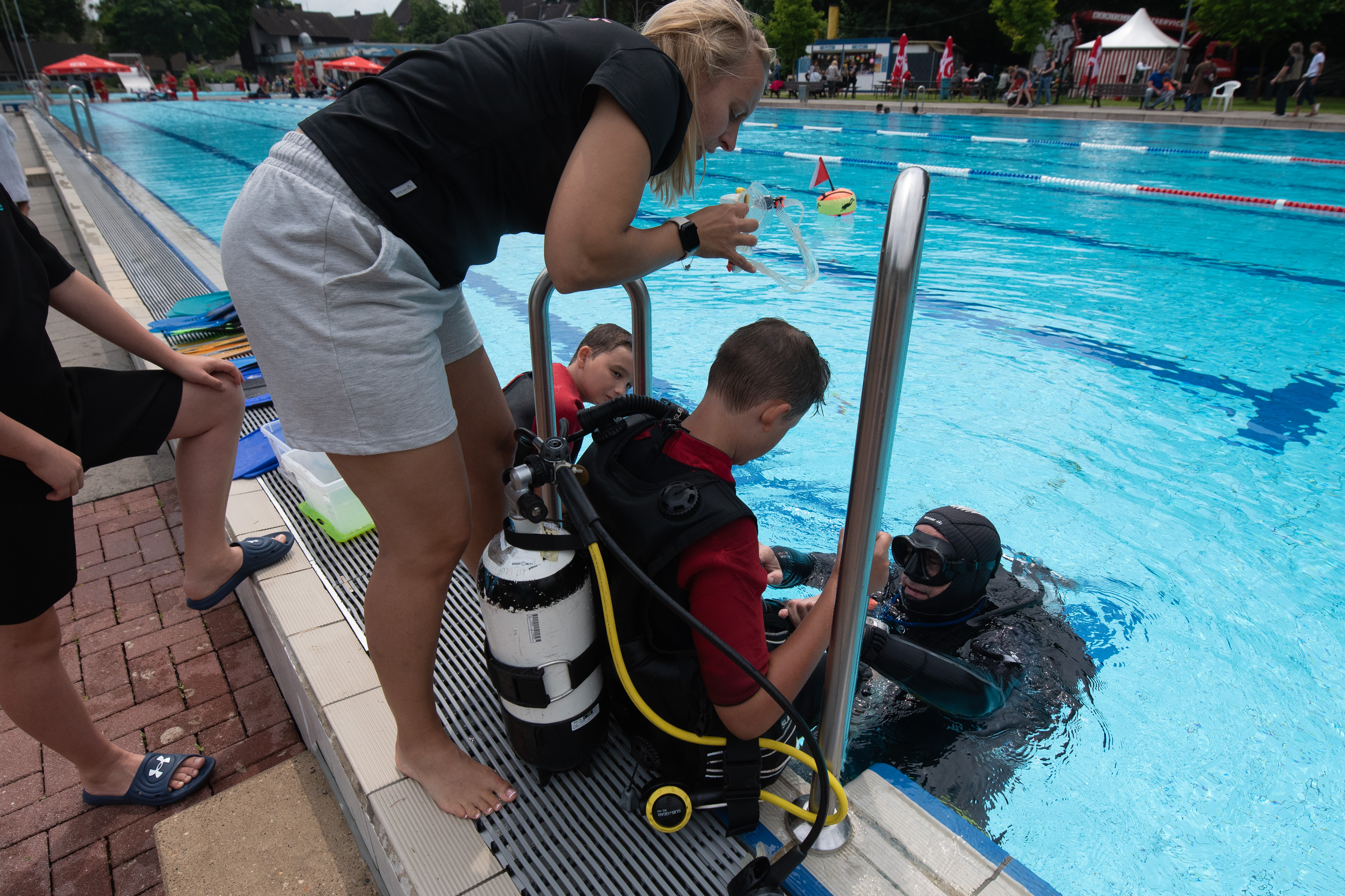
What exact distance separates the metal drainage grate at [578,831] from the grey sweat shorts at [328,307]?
33.3 inches

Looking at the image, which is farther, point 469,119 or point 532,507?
point 532,507

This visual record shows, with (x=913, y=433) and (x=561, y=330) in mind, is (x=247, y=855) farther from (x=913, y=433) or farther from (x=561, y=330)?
(x=561, y=330)

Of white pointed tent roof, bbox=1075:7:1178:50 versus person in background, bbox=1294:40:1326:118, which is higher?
white pointed tent roof, bbox=1075:7:1178:50

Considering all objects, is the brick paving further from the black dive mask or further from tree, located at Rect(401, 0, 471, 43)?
tree, located at Rect(401, 0, 471, 43)

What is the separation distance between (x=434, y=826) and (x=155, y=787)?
904mm

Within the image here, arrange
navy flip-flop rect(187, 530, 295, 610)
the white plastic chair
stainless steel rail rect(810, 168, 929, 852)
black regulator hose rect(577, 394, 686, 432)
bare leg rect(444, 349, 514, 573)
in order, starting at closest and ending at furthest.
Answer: stainless steel rail rect(810, 168, 929, 852) → black regulator hose rect(577, 394, 686, 432) → bare leg rect(444, 349, 514, 573) → navy flip-flop rect(187, 530, 295, 610) → the white plastic chair

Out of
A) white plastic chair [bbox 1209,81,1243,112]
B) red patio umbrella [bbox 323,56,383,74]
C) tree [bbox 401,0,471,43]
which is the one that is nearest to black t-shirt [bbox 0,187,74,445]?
white plastic chair [bbox 1209,81,1243,112]

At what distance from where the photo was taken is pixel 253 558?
247 centimetres

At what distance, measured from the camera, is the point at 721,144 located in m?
1.46

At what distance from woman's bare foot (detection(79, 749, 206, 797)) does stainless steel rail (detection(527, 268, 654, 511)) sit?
3.89 feet

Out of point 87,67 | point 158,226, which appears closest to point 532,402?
point 158,226

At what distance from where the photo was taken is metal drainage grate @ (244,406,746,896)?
1.43m

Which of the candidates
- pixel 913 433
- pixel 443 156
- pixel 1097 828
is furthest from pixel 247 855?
pixel 913 433

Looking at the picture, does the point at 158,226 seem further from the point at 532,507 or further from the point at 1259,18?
the point at 1259,18
